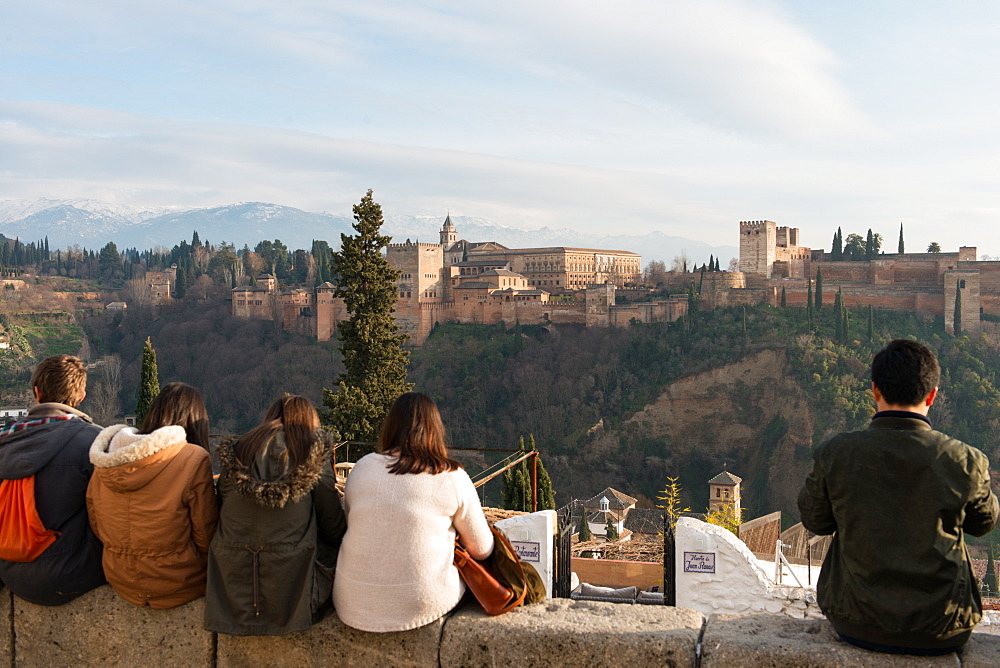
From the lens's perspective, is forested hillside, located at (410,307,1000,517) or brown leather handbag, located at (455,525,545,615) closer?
brown leather handbag, located at (455,525,545,615)

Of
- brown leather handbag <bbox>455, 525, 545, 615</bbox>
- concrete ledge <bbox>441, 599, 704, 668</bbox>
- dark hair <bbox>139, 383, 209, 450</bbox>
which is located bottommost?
concrete ledge <bbox>441, 599, 704, 668</bbox>

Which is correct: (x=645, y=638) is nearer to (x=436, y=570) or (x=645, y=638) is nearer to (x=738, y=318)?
(x=436, y=570)

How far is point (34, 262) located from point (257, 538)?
290ft

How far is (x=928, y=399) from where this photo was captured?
264cm

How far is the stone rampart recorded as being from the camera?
2629 millimetres

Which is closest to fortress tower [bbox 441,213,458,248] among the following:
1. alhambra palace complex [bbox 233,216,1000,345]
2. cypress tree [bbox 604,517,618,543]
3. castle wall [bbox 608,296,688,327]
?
alhambra palace complex [bbox 233,216,1000,345]

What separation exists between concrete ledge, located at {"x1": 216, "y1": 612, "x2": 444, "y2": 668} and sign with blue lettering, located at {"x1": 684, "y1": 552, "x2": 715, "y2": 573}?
3490 mm

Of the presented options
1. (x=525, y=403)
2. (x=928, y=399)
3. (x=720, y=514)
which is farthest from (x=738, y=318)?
(x=928, y=399)

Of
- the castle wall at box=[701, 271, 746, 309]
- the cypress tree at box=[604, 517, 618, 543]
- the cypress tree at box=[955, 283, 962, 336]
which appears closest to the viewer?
the cypress tree at box=[604, 517, 618, 543]

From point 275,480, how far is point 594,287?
158ft

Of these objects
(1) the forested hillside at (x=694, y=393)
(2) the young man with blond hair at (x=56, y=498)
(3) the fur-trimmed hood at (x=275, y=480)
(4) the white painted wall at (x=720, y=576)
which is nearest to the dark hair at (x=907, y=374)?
(3) the fur-trimmed hood at (x=275, y=480)

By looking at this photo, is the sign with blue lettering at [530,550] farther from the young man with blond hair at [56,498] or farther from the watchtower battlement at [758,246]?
the watchtower battlement at [758,246]

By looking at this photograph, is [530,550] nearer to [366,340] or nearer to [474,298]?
[366,340]

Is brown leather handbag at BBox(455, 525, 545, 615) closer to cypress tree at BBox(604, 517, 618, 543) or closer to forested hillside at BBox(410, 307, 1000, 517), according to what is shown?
cypress tree at BBox(604, 517, 618, 543)
